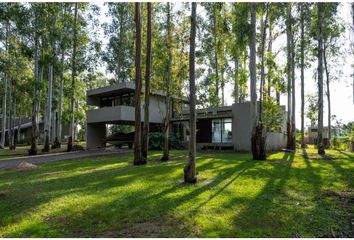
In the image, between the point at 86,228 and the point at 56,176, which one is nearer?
the point at 86,228

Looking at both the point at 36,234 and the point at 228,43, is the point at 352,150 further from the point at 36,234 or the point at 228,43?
the point at 36,234

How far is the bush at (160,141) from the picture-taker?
21.5 meters

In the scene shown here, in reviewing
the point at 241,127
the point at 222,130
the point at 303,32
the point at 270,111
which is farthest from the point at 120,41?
the point at 270,111

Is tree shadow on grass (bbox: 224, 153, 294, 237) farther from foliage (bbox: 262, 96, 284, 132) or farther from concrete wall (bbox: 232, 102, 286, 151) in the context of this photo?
concrete wall (bbox: 232, 102, 286, 151)

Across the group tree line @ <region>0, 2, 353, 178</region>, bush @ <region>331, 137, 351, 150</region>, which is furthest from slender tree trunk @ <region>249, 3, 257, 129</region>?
bush @ <region>331, 137, 351, 150</region>

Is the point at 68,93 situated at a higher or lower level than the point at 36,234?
higher

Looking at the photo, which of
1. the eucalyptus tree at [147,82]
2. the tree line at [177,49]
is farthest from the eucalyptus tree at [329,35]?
the eucalyptus tree at [147,82]

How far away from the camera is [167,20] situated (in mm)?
15438

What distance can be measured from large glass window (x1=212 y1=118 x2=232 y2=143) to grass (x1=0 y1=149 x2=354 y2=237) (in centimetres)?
1228

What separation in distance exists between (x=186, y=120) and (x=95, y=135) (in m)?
8.51

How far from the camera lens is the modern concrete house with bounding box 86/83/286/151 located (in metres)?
20.1

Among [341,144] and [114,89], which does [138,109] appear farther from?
[341,144]

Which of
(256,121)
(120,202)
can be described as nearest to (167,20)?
(256,121)

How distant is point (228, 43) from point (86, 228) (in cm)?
1382
